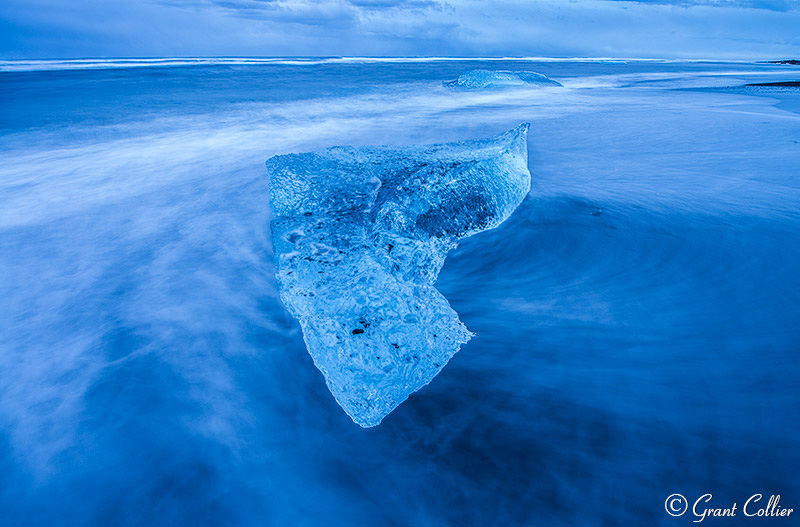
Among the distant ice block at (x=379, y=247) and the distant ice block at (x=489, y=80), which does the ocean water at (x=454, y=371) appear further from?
the distant ice block at (x=489, y=80)

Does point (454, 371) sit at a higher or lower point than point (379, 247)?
lower

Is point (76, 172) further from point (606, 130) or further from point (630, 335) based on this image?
point (606, 130)

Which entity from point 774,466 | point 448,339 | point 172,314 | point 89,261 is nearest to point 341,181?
point 172,314

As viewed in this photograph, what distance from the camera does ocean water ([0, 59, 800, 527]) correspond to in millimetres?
1160

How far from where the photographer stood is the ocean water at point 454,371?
45.7 inches

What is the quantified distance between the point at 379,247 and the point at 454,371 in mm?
689
